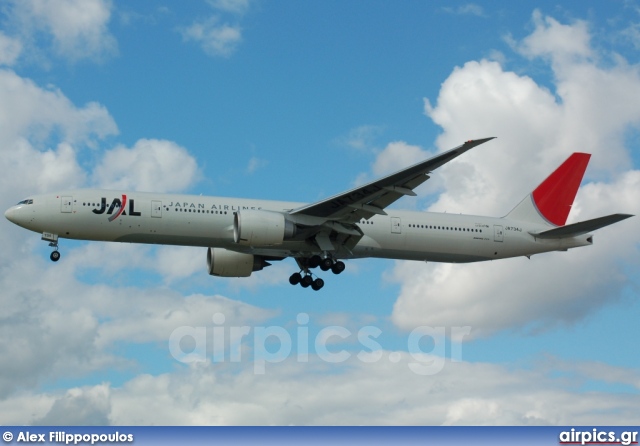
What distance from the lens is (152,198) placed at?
40312 mm

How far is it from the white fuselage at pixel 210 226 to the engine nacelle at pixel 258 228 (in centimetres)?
162

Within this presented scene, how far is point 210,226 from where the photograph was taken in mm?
40406

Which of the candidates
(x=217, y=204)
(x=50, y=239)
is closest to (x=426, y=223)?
(x=217, y=204)

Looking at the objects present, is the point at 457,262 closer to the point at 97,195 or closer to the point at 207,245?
the point at 207,245

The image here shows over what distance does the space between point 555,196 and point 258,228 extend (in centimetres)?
1824

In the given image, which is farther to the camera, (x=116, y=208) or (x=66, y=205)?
(x=116, y=208)

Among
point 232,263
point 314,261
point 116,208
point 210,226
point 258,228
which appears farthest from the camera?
point 232,263

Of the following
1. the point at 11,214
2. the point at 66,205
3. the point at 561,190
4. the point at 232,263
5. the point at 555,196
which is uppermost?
the point at 561,190

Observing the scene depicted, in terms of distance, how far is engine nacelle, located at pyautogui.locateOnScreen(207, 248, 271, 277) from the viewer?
46406 millimetres

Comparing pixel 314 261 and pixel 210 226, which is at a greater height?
pixel 210 226

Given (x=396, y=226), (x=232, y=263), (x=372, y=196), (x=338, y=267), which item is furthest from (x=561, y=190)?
(x=232, y=263)

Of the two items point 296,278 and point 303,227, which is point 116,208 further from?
point 296,278

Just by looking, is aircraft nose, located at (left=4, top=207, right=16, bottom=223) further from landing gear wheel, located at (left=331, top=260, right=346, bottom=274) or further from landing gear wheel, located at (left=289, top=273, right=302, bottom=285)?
landing gear wheel, located at (left=331, top=260, right=346, bottom=274)

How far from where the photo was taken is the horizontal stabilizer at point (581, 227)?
4173 cm
